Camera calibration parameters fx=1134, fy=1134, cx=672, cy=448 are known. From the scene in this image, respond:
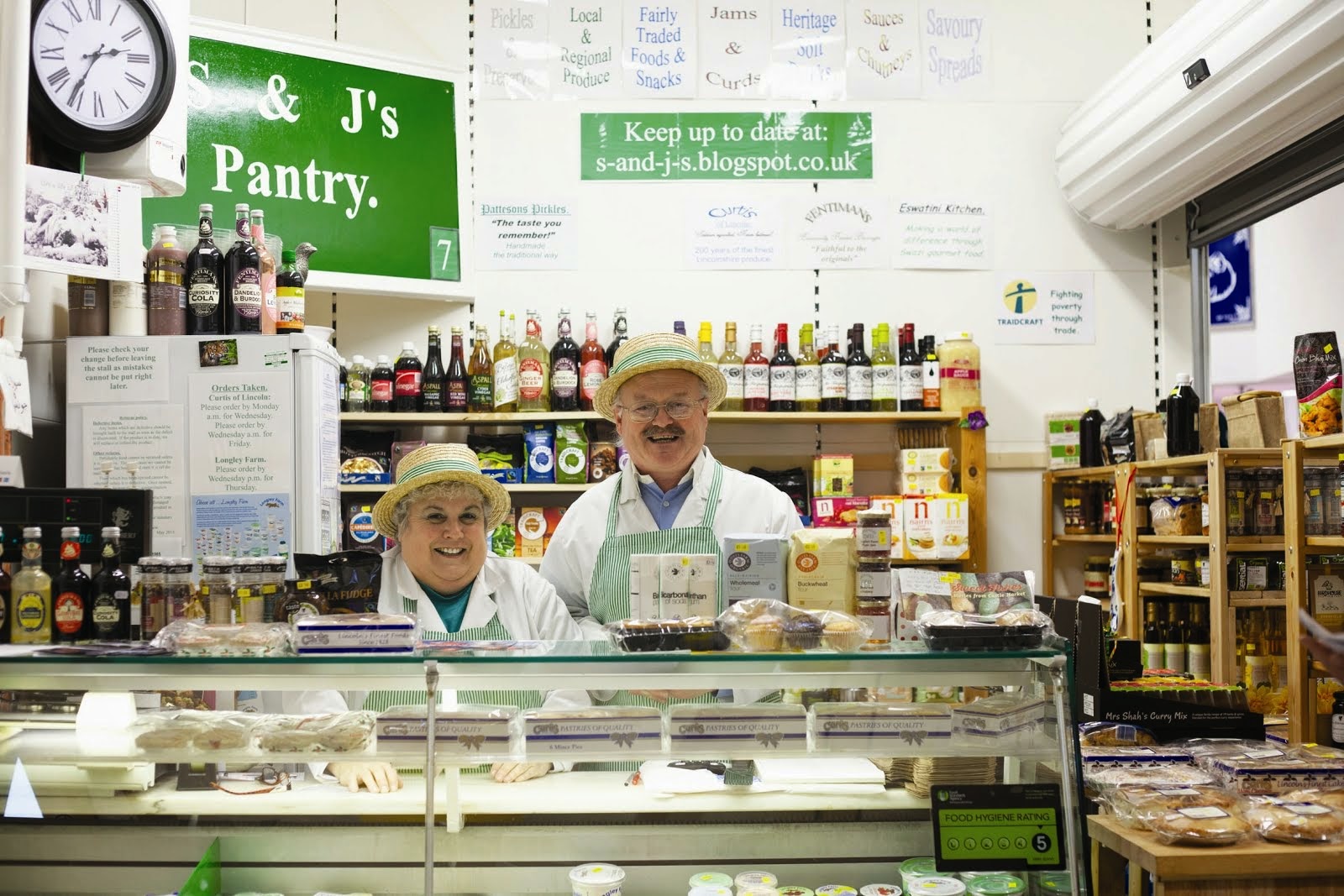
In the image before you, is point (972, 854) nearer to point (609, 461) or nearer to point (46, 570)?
point (46, 570)

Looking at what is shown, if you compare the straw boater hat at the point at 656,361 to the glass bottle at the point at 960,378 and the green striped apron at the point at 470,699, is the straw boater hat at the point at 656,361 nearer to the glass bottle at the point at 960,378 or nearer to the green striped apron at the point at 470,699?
the green striped apron at the point at 470,699

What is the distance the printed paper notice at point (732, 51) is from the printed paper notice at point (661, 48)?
0.20 feet

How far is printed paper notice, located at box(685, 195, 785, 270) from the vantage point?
5.71 meters

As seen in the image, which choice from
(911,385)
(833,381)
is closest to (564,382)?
(833,381)

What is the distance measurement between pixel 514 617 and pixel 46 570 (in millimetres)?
1158

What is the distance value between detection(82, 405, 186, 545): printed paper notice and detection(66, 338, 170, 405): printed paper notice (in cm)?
4

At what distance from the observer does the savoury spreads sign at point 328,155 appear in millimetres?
5082

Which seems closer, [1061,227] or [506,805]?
[506,805]

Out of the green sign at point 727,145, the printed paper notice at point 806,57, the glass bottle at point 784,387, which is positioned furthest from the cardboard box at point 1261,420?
the printed paper notice at point 806,57

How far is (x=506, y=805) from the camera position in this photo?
195cm

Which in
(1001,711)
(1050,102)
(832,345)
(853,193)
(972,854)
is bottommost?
(972,854)

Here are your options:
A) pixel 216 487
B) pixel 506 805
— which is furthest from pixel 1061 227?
pixel 506 805

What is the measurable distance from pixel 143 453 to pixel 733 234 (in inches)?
130

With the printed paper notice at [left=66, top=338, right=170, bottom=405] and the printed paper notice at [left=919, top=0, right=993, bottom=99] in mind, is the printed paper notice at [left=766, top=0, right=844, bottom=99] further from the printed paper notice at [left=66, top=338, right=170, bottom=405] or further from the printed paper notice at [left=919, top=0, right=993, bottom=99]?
the printed paper notice at [left=66, top=338, right=170, bottom=405]
